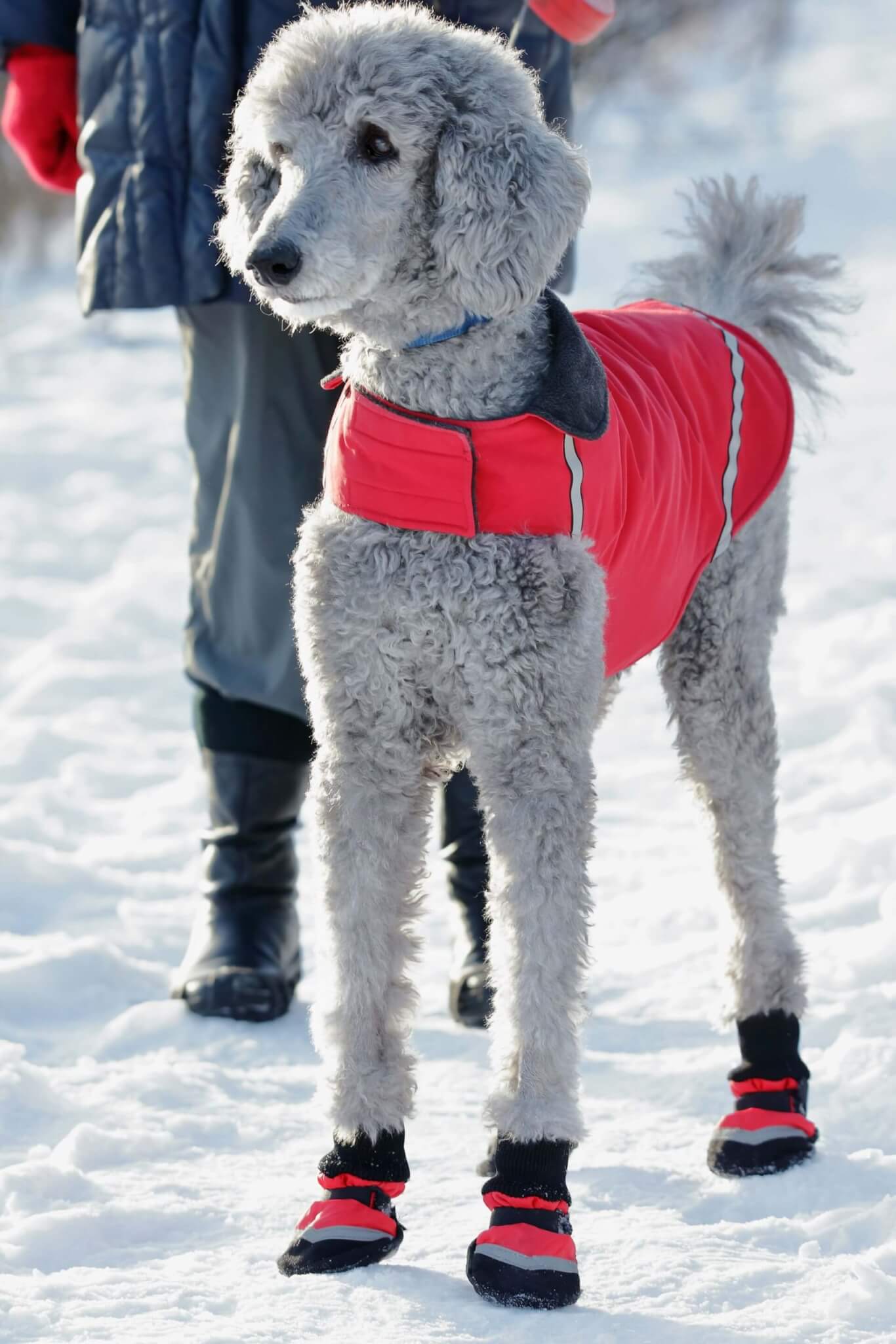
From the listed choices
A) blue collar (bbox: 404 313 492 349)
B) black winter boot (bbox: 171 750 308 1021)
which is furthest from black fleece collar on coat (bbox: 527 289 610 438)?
black winter boot (bbox: 171 750 308 1021)

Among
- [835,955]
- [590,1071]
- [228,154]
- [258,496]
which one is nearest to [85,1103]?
[590,1071]

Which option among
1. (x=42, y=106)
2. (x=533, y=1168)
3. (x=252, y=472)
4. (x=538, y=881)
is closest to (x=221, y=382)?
(x=252, y=472)

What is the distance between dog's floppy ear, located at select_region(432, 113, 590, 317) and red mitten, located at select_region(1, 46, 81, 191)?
4.81ft

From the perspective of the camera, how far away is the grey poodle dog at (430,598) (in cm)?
204

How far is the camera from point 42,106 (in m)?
3.21

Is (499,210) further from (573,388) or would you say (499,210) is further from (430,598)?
(430,598)

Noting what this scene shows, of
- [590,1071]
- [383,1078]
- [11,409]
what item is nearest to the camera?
[383,1078]

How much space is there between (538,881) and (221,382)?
1491 mm

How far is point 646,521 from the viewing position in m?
2.30

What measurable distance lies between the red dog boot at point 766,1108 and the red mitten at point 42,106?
224cm

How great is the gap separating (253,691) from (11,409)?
5641mm

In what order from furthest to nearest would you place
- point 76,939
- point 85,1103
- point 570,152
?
1. point 76,939
2. point 85,1103
3. point 570,152

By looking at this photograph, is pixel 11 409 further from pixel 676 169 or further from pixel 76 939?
pixel 676 169

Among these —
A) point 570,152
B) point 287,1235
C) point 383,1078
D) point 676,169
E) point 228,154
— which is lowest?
point 287,1235
